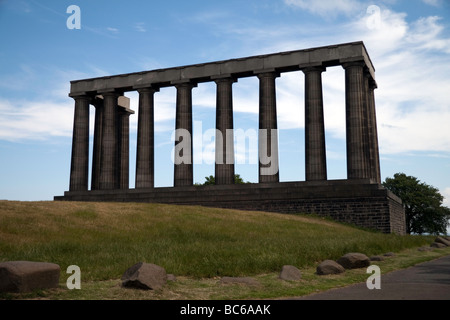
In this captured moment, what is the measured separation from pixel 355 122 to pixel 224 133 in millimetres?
16204

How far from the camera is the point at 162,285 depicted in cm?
1338

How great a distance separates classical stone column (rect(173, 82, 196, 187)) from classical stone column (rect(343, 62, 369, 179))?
20275mm

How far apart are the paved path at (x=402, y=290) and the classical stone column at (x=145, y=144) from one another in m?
50.1

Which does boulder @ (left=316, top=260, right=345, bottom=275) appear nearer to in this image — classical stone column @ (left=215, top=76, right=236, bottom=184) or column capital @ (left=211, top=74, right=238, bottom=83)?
classical stone column @ (left=215, top=76, right=236, bottom=184)

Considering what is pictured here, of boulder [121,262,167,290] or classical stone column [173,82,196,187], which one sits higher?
classical stone column [173,82,196,187]

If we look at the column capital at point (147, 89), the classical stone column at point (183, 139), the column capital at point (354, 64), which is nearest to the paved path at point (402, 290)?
the column capital at point (354, 64)

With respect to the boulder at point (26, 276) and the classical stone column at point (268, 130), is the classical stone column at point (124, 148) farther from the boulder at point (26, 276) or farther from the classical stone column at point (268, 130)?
the boulder at point (26, 276)

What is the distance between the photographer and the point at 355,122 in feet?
184

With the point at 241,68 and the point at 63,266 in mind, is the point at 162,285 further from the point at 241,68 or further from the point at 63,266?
the point at 241,68

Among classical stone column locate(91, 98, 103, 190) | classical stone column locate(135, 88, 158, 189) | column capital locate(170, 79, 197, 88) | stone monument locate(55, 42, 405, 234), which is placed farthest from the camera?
classical stone column locate(91, 98, 103, 190)

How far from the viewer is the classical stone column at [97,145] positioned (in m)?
73.8

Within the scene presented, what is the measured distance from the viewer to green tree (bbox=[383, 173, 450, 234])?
90688 millimetres

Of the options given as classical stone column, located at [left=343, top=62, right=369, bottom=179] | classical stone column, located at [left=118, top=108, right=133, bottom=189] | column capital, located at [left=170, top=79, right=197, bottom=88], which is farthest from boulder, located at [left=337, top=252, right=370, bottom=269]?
classical stone column, located at [left=118, top=108, right=133, bottom=189]
